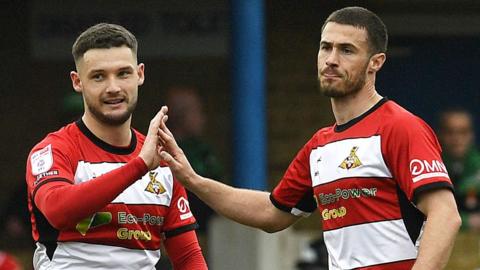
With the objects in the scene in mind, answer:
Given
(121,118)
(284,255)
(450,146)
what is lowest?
(284,255)

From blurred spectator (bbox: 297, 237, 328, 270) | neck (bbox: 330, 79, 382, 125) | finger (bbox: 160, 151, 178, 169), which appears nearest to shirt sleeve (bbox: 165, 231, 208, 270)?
finger (bbox: 160, 151, 178, 169)

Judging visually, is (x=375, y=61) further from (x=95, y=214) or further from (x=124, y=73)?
(x=95, y=214)

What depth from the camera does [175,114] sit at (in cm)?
965

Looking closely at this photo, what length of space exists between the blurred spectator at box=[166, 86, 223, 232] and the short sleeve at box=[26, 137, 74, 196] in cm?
334

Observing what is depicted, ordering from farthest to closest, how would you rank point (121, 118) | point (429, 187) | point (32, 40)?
point (32, 40), point (121, 118), point (429, 187)

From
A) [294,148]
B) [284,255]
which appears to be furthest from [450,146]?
[294,148]

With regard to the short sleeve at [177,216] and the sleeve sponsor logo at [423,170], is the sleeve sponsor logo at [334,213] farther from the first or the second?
the short sleeve at [177,216]

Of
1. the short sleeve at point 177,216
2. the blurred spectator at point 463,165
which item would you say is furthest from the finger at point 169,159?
the blurred spectator at point 463,165

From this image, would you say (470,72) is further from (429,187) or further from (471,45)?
(429,187)

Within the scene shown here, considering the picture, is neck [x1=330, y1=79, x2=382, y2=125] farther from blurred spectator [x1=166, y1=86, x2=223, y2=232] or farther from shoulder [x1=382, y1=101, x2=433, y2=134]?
blurred spectator [x1=166, y1=86, x2=223, y2=232]

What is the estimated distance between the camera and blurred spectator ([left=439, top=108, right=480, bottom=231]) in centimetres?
954

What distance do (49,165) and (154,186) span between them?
1.55ft

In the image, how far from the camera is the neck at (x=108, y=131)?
5.64m

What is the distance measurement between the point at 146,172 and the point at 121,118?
0.32 meters
